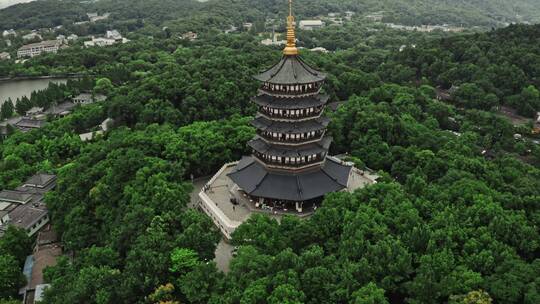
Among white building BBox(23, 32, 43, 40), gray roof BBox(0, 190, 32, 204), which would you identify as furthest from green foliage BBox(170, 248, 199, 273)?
white building BBox(23, 32, 43, 40)

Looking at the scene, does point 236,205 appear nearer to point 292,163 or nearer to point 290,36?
point 292,163

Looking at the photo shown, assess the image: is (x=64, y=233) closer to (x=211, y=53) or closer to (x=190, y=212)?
(x=190, y=212)

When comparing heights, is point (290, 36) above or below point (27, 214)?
above

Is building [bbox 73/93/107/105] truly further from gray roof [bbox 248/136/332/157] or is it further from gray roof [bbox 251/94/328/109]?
gray roof [bbox 251/94/328/109]

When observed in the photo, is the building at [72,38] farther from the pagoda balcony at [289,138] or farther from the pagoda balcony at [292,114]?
the pagoda balcony at [289,138]

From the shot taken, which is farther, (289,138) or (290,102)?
(289,138)

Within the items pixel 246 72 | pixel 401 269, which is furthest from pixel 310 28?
pixel 401 269

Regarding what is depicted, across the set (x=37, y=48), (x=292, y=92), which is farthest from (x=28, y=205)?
(x=37, y=48)
